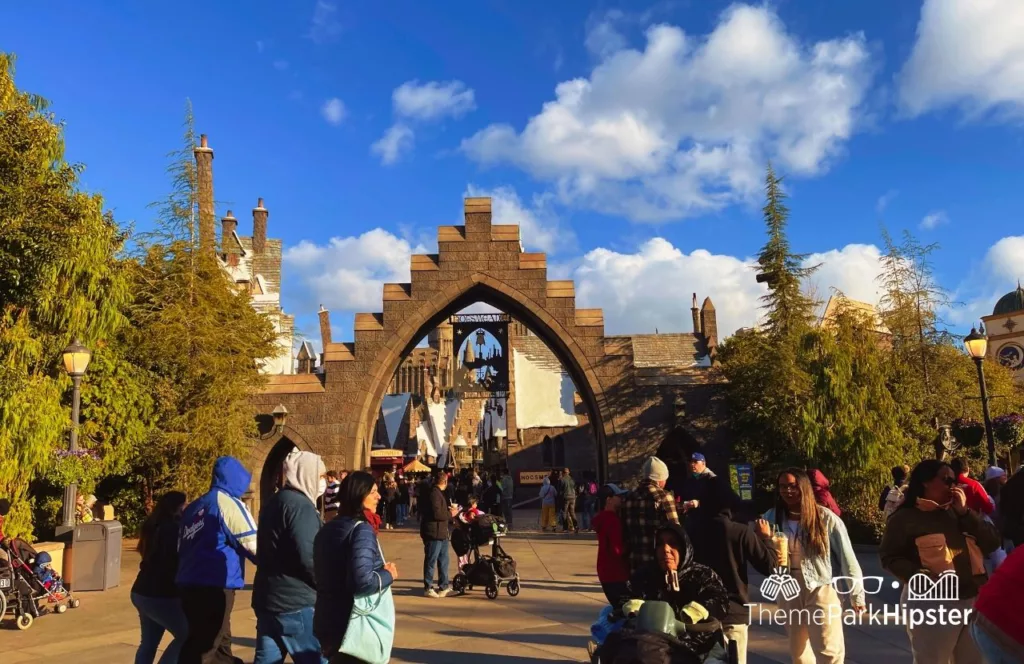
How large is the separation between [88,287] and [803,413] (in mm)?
14047

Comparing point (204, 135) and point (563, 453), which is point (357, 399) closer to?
point (204, 135)

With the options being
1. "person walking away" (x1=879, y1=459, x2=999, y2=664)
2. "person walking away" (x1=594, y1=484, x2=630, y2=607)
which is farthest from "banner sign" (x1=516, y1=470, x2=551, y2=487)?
"person walking away" (x1=879, y1=459, x2=999, y2=664)

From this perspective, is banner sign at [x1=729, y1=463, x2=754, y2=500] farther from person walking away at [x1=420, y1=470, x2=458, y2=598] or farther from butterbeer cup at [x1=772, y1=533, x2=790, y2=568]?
butterbeer cup at [x1=772, y1=533, x2=790, y2=568]

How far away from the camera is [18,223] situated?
10.0m

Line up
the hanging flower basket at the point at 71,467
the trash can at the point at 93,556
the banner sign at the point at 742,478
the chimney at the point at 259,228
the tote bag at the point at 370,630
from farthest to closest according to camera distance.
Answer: the chimney at the point at 259,228 → the banner sign at the point at 742,478 → the hanging flower basket at the point at 71,467 → the trash can at the point at 93,556 → the tote bag at the point at 370,630

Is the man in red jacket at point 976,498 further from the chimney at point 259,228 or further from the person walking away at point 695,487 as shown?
the chimney at point 259,228

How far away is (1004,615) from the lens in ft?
7.54

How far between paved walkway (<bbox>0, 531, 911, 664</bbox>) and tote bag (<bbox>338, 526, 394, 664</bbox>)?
2797 mm

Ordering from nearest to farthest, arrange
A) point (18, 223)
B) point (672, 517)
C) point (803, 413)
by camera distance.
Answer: point (672, 517) → point (18, 223) → point (803, 413)

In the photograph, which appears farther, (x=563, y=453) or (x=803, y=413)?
(x=563, y=453)

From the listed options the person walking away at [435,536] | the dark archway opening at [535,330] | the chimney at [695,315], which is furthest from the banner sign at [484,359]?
the chimney at [695,315]

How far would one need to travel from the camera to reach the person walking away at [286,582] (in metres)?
4.18

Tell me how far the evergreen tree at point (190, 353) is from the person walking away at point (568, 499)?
7.74 metres

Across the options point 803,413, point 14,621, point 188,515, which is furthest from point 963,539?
point 803,413
